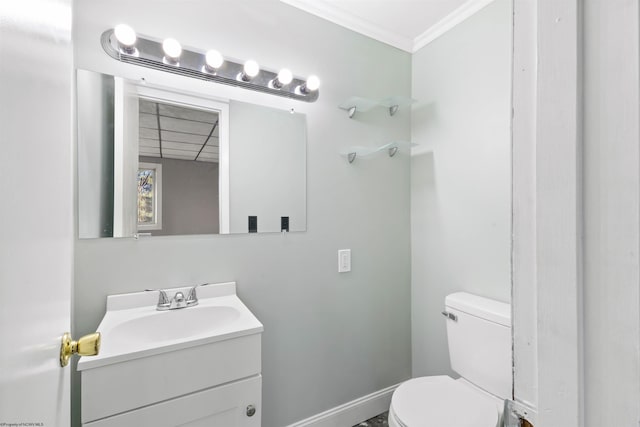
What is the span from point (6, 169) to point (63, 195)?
14.3 inches

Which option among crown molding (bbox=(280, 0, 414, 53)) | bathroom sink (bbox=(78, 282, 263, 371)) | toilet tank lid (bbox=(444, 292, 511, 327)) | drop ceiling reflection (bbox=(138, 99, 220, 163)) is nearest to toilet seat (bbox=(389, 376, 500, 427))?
toilet tank lid (bbox=(444, 292, 511, 327))

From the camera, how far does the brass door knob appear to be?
22.4 inches

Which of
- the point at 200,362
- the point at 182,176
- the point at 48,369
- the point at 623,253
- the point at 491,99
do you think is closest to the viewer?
the point at 623,253

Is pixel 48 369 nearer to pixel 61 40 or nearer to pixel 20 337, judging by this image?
pixel 20 337

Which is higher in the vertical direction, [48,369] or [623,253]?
[623,253]

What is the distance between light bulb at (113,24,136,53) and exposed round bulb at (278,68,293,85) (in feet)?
2.03

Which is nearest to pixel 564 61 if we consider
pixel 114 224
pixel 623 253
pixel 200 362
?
pixel 623 253

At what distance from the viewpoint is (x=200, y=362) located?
960 millimetres

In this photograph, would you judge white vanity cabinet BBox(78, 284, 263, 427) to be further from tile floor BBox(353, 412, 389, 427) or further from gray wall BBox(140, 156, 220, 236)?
tile floor BBox(353, 412, 389, 427)

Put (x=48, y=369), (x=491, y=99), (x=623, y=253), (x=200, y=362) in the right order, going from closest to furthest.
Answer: (x=623, y=253) < (x=48, y=369) < (x=200, y=362) < (x=491, y=99)

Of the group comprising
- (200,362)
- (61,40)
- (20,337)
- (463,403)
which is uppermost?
(61,40)

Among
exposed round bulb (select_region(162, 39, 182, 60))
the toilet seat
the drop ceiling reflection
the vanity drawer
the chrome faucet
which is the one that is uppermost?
exposed round bulb (select_region(162, 39, 182, 60))

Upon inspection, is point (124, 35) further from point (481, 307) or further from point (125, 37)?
point (481, 307)

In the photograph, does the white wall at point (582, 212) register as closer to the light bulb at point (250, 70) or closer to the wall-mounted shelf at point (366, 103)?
the light bulb at point (250, 70)
